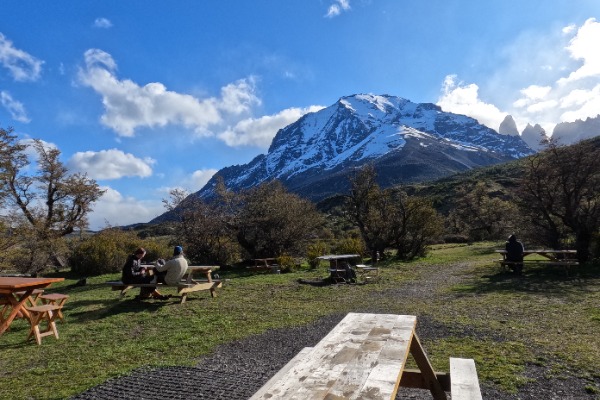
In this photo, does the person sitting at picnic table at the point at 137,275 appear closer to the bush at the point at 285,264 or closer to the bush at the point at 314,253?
the bush at the point at 285,264

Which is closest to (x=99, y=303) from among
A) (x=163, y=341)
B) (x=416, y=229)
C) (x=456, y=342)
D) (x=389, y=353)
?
(x=163, y=341)

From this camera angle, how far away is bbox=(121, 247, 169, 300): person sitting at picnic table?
32.6ft

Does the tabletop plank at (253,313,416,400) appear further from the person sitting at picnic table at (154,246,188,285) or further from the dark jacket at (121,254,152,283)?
the dark jacket at (121,254,152,283)

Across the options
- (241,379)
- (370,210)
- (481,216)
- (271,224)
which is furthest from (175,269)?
(481,216)

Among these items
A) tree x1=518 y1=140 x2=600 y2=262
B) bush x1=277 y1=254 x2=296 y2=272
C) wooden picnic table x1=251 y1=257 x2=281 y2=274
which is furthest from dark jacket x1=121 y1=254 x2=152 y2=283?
tree x1=518 y1=140 x2=600 y2=262

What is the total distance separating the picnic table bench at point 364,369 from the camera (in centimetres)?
212

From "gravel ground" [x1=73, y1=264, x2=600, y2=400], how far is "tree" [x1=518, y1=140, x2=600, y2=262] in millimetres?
11334

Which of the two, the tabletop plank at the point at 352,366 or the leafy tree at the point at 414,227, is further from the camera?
the leafy tree at the point at 414,227

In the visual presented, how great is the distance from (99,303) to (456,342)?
8.95 m

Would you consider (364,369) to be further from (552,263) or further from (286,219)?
(286,219)

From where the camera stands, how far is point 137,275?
995 centimetres

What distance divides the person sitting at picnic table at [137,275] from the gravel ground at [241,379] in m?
4.75

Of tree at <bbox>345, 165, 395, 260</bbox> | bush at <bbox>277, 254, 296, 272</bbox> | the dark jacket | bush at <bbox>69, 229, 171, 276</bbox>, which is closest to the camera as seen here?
the dark jacket

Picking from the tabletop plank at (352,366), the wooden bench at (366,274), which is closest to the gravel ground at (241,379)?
the tabletop plank at (352,366)
